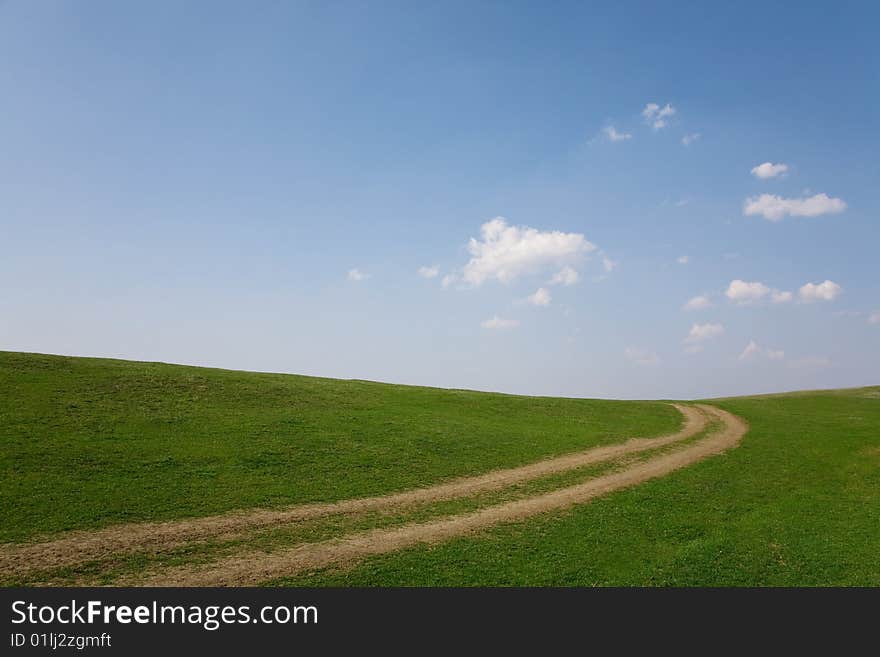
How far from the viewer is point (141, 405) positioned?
121ft

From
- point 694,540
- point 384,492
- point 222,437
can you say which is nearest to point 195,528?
point 384,492

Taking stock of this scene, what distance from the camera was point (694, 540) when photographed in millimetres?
21266

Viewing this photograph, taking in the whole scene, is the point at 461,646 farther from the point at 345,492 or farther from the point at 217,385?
the point at 217,385

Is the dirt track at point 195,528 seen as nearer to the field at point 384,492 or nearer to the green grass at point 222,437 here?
the field at point 384,492

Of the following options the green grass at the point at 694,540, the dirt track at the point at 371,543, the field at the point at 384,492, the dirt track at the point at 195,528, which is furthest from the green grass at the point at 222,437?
the green grass at the point at 694,540

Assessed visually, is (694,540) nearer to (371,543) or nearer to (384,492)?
(371,543)

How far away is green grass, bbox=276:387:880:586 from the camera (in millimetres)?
17547

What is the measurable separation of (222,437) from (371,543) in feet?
55.5

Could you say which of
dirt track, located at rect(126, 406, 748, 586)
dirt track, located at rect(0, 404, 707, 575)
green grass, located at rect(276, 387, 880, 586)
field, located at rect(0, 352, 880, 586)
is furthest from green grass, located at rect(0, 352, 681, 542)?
green grass, located at rect(276, 387, 880, 586)

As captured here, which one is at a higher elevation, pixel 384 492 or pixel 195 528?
pixel 195 528

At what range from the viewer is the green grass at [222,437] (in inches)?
901

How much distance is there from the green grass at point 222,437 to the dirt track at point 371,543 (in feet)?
17.3

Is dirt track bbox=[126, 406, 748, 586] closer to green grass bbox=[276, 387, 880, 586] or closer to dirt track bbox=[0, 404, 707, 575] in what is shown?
green grass bbox=[276, 387, 880, 586]

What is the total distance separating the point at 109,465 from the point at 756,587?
1124 inches
